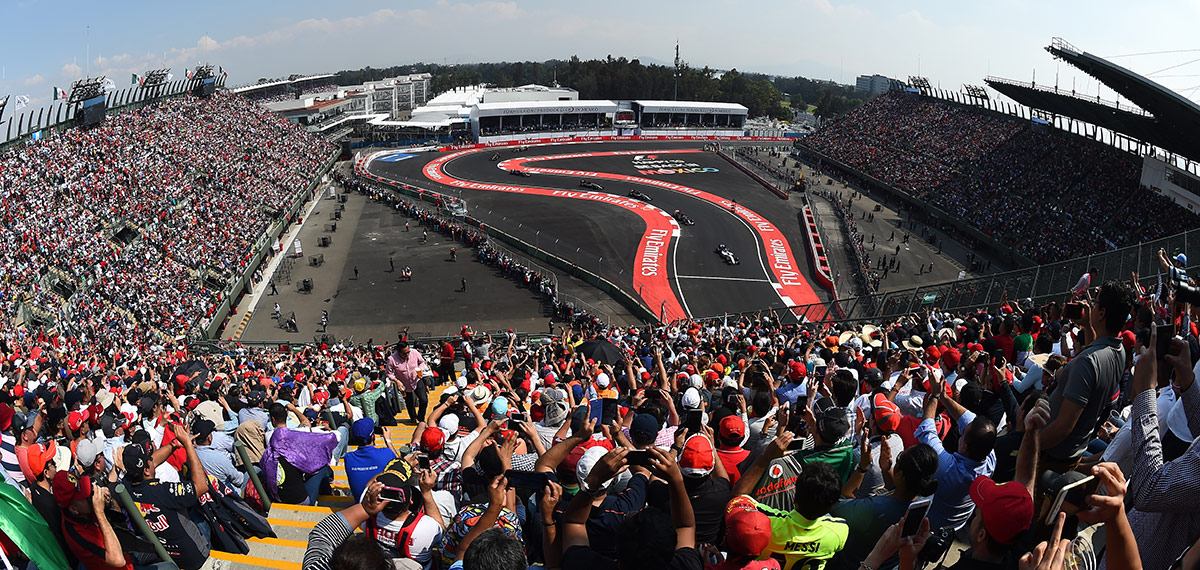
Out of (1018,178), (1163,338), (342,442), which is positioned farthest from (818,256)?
(1163,338)

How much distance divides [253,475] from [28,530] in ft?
6.98

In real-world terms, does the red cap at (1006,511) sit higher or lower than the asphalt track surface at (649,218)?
higher

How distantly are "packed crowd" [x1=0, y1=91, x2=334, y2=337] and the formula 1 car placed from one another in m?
23.9

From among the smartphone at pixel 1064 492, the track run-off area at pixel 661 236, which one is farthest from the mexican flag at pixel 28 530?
the track run-off area at pixel 661 236

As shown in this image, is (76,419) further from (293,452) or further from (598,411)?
(598,411)

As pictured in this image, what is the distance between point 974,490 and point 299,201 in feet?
164

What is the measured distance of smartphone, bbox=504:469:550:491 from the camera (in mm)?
5032

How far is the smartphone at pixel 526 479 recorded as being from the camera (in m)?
5.03

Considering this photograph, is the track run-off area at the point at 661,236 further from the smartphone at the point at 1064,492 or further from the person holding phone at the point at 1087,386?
the smartphone at the point at 1064,492

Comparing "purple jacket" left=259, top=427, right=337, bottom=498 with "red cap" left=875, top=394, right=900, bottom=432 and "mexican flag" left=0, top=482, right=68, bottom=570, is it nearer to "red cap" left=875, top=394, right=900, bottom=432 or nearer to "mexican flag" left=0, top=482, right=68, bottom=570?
"mexican flag" left=0, top=482, right=68, bottom=570

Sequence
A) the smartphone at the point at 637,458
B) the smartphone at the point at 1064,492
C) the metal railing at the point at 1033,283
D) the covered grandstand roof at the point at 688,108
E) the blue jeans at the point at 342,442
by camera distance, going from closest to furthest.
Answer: the smartphone at the point at 1064,492 < the smartphone at the point at 637,458 < the blue jeans at the point at 342,442 < the metal railing at the point at 1033,283 < the covered grandstand roof at the point at 688,108

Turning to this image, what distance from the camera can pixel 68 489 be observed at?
184 inches

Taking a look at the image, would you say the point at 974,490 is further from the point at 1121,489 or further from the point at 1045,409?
the point at 1045,409

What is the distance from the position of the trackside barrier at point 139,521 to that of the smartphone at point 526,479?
2.66 metres
